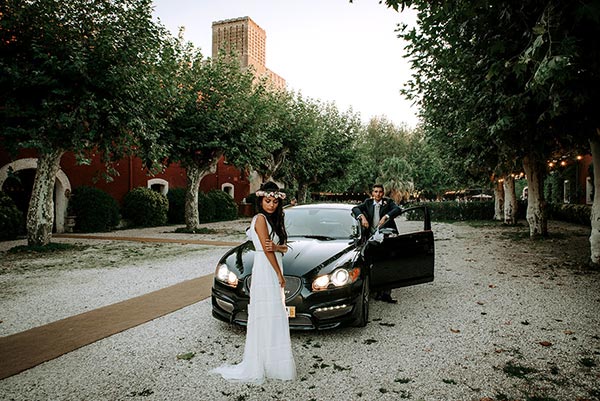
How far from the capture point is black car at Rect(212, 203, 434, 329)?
4500 millimetres

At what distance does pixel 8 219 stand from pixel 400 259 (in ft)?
48.7

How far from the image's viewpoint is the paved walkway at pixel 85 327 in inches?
165

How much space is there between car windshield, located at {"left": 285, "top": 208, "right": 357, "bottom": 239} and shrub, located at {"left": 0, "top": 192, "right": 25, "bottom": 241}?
13.1 metres

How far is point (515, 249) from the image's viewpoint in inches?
516

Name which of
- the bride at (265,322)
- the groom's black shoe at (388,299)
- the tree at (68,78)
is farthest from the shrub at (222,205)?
the bride at (265,322)

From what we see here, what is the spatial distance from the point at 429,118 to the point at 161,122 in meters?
9.54

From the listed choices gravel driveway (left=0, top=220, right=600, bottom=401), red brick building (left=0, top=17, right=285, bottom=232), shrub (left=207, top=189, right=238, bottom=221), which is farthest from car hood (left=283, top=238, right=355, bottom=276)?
shrub (left=207, top=189, right=238, bottom=221)

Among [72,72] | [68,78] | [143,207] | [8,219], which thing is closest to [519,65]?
[72,72]

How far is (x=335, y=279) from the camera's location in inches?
181

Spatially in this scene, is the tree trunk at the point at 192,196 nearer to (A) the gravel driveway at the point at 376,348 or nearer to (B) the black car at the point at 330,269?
(A) the gravel driveway at the point at 376,348

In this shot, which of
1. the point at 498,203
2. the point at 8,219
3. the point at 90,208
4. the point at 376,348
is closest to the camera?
the point at 376,348

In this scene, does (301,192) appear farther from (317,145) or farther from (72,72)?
(72,72)

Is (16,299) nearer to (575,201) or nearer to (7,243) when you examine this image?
(7,243)

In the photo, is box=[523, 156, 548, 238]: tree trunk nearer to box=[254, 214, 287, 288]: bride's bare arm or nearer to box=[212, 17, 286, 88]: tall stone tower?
box=[254, 214, 287, 288]: bride's bare arm
